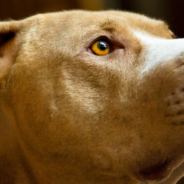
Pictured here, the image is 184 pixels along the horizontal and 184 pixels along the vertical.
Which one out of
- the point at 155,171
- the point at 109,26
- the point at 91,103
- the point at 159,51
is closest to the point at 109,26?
the point at 109,26

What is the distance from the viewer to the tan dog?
143 cm

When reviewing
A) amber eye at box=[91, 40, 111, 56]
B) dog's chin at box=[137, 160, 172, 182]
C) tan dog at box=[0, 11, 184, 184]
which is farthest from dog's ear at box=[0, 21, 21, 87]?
dog's chin at box=[137, 160, 172, 182]

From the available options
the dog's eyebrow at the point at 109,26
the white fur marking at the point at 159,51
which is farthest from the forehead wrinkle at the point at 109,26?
the white fur marking at the point at 159,51

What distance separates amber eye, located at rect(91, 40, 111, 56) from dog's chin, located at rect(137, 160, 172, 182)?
0.60 metres

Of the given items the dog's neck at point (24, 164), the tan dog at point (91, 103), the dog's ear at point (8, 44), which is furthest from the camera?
the dog's ear at point (8, 44)

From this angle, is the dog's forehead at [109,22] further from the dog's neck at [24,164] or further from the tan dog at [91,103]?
the dog's neck at [24,164]

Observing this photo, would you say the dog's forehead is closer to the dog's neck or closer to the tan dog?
the tan dog

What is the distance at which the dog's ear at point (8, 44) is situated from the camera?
1.73m

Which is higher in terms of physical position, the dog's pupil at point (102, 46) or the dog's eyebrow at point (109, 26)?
the dog's eyebrow at point (109, 26)

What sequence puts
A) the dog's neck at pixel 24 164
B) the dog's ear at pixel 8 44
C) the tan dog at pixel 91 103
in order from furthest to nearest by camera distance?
the dog's ear at pixel 8 44 → the dog's neck at pixel 24 164 → the tan dog at pixel 91 103

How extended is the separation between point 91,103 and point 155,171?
43 centimetres

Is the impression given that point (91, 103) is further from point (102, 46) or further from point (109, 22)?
point (109, 22)

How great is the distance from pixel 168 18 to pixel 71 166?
1.80 m

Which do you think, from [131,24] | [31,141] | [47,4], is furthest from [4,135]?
[47,4]
